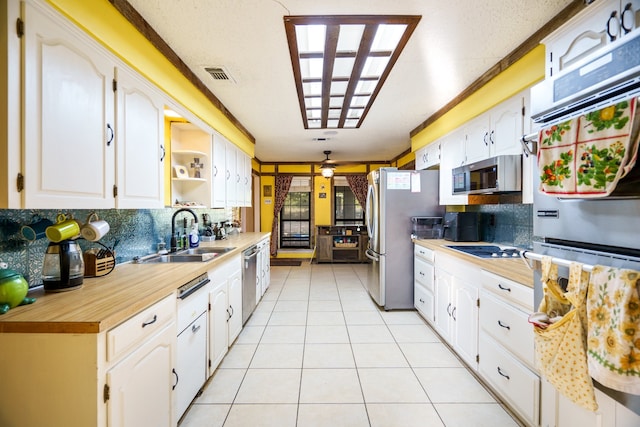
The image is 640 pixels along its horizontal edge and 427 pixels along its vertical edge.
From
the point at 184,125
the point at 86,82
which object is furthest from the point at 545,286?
the point at 184,125

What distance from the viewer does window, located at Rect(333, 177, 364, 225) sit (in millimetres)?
7305

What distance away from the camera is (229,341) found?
247cm

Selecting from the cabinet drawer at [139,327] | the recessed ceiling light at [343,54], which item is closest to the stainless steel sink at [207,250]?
the cabinet drawer at [139,327]

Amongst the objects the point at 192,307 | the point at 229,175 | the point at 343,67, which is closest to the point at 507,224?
the point at 343,67

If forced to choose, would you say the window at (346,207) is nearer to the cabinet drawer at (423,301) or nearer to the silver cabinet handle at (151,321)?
the cabinet drawer at (423,301)

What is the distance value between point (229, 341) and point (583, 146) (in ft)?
8.76

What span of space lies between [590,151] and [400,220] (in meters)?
2.55

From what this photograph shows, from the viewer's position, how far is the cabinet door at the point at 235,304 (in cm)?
253

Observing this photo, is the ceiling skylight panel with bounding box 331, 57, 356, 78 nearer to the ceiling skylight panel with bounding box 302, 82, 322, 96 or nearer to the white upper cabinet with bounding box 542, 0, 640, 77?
the ceiling skylight panel with bounding box 302, 82, 322, 96

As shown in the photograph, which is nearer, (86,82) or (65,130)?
(65,130)

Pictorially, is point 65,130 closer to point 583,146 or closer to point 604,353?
point 583,146

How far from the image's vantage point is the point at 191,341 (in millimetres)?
1746

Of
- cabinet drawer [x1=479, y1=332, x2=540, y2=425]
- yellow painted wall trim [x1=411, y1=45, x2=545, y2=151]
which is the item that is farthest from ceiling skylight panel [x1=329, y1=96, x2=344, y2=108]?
cabinet drawer [x1=479, y1=332, x2=540, y2=425]

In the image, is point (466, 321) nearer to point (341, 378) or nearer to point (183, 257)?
point (341, 378)
